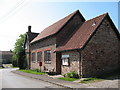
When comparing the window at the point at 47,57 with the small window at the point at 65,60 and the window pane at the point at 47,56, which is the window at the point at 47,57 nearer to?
the window pane at the point at 47,56

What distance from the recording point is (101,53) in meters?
19.1

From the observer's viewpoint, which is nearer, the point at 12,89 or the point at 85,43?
the point at 12,89

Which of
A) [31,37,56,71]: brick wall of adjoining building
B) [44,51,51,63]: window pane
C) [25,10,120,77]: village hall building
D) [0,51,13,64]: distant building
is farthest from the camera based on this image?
[0,51,13,64]: distant building

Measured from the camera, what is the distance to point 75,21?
2625 centimetres

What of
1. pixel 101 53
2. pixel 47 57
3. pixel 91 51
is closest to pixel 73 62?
pixel 91 51

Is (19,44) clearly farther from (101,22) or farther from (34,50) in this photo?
(101,22)

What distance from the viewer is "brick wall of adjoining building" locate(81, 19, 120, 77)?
1823cm

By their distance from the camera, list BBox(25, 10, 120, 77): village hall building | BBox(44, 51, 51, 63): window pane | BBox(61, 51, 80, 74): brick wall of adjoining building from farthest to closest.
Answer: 1. BBox(44, 51, 51, 63): window pane
2. BBox(61, 51, 80, 74): brick wall of adjoining building
3. BBox(25, 10, 120, 77): village hall building

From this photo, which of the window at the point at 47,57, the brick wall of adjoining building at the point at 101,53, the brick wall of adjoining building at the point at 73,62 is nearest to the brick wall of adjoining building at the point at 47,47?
the window at the point at 47,57

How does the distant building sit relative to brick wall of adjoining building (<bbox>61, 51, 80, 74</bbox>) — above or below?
above

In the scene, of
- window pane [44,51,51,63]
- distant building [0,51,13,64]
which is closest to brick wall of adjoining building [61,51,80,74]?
window pane [44,51,51,63]

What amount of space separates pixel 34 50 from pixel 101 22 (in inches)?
672

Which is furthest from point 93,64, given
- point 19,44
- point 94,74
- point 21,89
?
point 19,44

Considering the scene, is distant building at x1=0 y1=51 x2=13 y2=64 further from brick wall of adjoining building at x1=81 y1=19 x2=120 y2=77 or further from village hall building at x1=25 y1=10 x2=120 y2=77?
brick wall of adjoining building at x1=81 y1=19 x2=120 y2=77
